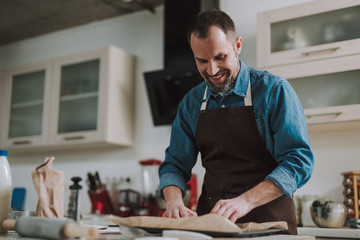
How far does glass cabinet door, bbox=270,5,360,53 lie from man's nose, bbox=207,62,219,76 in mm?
1263

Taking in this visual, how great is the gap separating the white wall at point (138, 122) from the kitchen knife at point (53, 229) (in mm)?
2065

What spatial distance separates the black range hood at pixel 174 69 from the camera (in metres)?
3.03

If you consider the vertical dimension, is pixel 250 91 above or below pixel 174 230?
above

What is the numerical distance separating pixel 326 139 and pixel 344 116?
0.38 m

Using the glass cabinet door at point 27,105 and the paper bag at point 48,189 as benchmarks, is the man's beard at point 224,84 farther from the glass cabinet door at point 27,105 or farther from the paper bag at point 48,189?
the glass cabinet door at point 27,105

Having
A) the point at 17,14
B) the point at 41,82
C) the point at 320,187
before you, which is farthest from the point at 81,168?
the point at 320,187

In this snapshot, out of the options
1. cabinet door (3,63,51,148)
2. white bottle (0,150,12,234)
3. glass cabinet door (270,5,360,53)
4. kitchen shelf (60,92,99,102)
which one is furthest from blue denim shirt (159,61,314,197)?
cabinet door (3,63,51,148)

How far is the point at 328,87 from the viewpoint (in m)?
2.41

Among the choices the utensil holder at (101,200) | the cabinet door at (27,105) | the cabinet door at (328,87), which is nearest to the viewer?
the cabinet door at (328,87)

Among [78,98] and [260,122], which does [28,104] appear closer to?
[78,98]

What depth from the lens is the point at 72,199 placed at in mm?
1062

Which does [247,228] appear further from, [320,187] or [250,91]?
[320,187]

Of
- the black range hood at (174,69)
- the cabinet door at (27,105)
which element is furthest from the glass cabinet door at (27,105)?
the black range hood at (174,69)

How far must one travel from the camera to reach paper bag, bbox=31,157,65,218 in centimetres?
115
